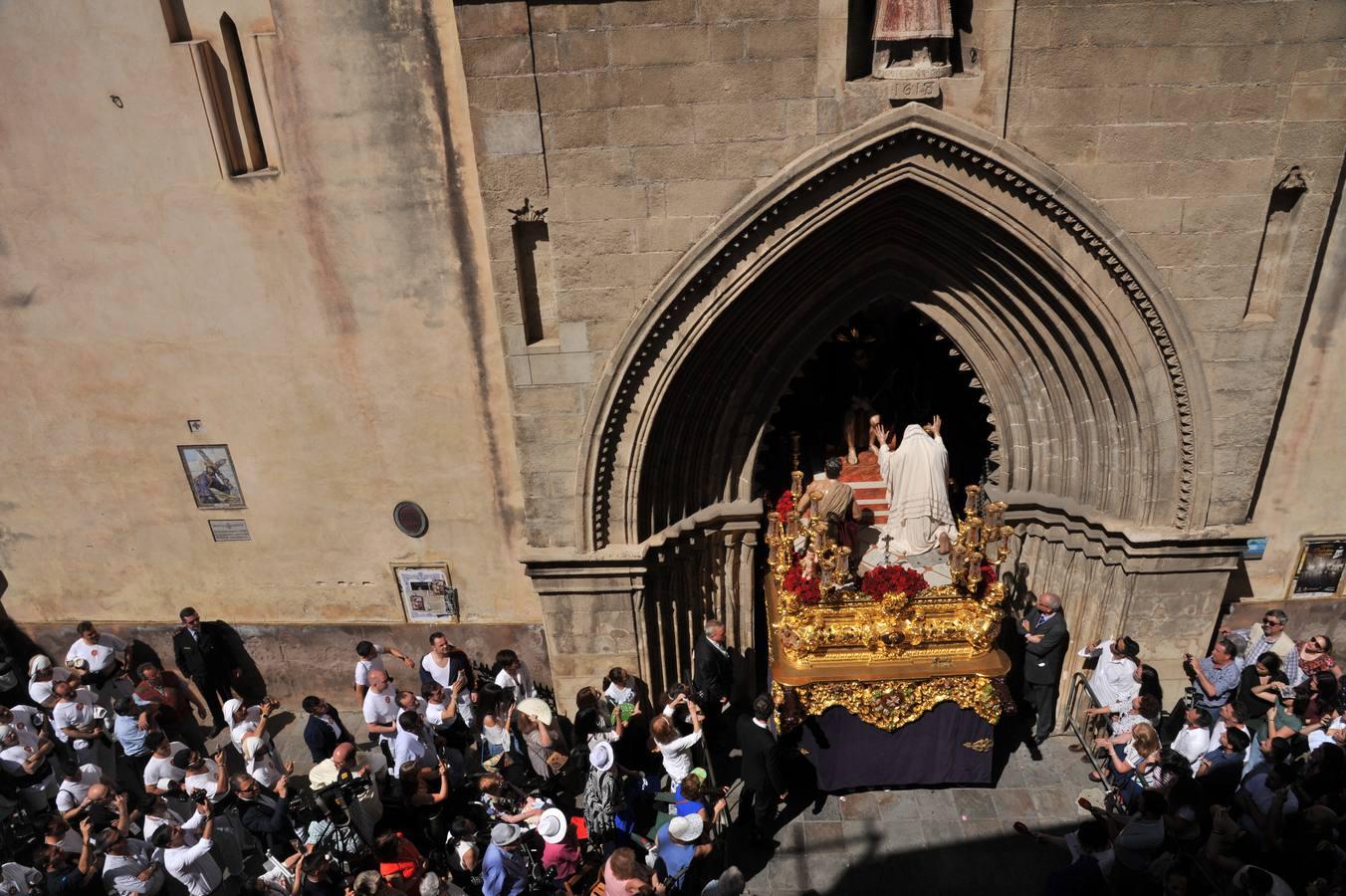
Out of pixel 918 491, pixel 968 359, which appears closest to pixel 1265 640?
pixel 918 491

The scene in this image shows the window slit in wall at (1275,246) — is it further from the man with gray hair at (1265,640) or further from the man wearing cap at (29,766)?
the man wearing cap at (29,766)

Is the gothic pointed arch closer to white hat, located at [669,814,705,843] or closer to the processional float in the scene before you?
the processional float

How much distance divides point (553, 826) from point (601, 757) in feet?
2.30

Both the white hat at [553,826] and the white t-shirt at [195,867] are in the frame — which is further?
the white hat at [553,826]

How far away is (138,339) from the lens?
7543mm

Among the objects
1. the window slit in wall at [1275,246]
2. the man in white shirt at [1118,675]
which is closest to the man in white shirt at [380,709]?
the man in white shirt at [1118,675]

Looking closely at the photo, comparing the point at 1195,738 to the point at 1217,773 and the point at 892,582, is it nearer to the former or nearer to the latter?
the point at 1217,773

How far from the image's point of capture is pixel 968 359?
7.53m

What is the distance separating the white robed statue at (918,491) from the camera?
25.7ft

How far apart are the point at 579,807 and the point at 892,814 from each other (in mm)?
2749

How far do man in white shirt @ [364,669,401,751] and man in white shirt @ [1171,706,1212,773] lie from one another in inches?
248

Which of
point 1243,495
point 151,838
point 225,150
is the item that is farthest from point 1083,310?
point 151,838

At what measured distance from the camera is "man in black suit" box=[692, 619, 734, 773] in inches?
304

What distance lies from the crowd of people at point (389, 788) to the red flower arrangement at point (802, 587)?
735mm
